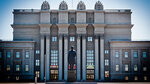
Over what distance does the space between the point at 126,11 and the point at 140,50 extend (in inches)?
494

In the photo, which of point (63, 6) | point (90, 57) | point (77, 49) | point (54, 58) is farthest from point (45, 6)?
point (90, 57)

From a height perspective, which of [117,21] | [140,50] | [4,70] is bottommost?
[4,70]

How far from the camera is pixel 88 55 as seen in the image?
228 ft

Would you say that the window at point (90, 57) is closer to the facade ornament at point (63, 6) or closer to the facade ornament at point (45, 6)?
the facade ornament at point (63, 6)

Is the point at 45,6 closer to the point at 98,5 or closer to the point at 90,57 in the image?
the point at 98,5

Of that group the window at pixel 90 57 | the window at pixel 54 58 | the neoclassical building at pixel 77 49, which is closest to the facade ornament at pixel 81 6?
the neoclassical building at pixel 77 49

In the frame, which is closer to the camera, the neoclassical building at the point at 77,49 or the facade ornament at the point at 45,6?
the neoclassical building at the point at 77,49

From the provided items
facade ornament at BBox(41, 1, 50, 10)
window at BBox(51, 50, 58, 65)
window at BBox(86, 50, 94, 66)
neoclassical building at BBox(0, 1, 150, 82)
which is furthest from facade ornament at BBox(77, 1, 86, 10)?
window at BBox(51, 50, 58, 65)

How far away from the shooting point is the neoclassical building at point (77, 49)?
2687 inches

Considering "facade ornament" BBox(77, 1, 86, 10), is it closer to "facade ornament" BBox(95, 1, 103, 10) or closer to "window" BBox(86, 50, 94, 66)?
"facade ornament" BBox(95, 1, 103, 10)

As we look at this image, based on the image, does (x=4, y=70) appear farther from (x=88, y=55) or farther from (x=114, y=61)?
(x=114, y=61)

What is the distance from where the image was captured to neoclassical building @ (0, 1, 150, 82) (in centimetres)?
6825

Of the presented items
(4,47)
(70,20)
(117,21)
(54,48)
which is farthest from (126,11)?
(4,47)

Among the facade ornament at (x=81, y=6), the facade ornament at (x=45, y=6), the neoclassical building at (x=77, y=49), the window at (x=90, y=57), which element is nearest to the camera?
the neoclassical building at (x=77, y=49)
